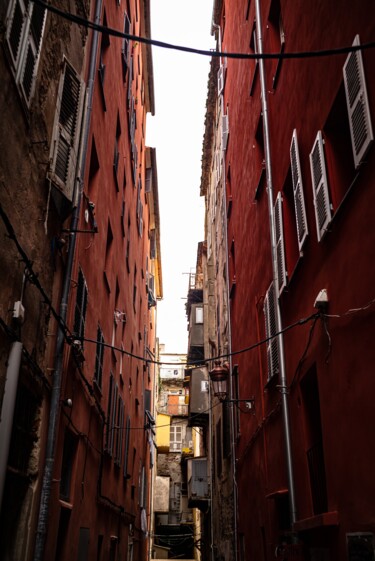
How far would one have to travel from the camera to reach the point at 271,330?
31.0ft

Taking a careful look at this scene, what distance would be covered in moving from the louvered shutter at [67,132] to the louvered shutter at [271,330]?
12.2 ft

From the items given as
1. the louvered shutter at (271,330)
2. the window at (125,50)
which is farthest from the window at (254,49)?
the louvered shutter at (271,330)

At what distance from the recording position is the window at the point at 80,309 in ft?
30.9

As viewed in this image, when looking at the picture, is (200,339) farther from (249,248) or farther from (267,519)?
(267,519)

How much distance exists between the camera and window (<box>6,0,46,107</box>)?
5.62 metres

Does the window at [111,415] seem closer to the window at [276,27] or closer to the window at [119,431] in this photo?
the window at [119,431]

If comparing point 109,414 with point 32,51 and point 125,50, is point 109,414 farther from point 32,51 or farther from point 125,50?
point 125,50

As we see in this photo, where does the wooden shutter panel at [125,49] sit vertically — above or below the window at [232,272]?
above

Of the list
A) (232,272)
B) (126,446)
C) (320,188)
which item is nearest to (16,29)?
(320,188)

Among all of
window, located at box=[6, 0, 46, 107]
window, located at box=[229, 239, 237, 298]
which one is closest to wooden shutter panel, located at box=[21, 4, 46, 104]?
window, located at box=[6, 0, 46, 107]

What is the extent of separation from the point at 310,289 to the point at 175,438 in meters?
50.8

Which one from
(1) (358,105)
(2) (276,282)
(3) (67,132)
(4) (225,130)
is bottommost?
(1) (358,105)

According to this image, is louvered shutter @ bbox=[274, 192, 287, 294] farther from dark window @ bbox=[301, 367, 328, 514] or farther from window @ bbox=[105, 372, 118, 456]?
window @ bbox=[105, 372, 118, 456]

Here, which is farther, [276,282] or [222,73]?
[222,73]
